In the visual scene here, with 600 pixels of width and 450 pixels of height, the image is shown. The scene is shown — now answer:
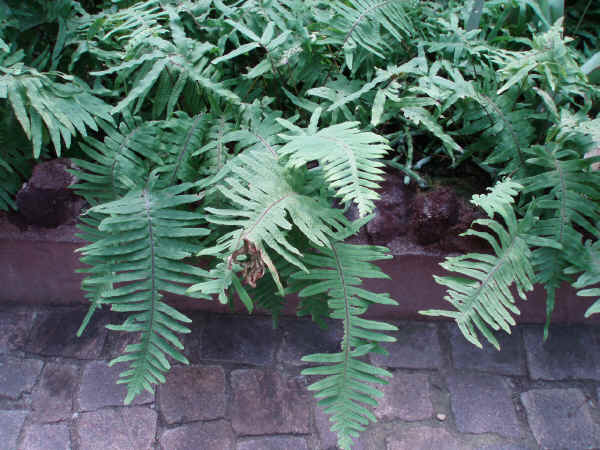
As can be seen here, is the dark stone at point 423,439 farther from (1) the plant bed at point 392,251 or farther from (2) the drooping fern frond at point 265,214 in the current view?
(2) the drooping fern frond at point 265,214

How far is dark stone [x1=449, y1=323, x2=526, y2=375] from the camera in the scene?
5.29ft

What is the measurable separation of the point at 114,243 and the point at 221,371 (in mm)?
579

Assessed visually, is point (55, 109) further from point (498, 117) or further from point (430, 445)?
point (430, 445)

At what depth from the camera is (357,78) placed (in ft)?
5.69

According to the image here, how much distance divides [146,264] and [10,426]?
0.70 m

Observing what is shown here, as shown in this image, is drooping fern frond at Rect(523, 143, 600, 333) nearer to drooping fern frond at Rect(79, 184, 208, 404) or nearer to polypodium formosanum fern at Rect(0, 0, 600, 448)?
polypodium formosanum fern at Rect(0, 0, 600, 448)

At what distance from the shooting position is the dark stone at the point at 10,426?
4.73 ft

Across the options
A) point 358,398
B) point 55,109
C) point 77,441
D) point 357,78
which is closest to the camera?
point 358,398

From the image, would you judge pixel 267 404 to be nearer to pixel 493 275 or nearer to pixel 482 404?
pixel 482 404

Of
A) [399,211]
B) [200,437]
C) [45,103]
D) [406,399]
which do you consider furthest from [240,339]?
[45,103]

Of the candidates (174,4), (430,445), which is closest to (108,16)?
(174,4)

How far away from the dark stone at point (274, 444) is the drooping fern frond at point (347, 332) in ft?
0.81

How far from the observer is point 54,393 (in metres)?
1.55

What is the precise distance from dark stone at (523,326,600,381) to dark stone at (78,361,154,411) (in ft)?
3.99
